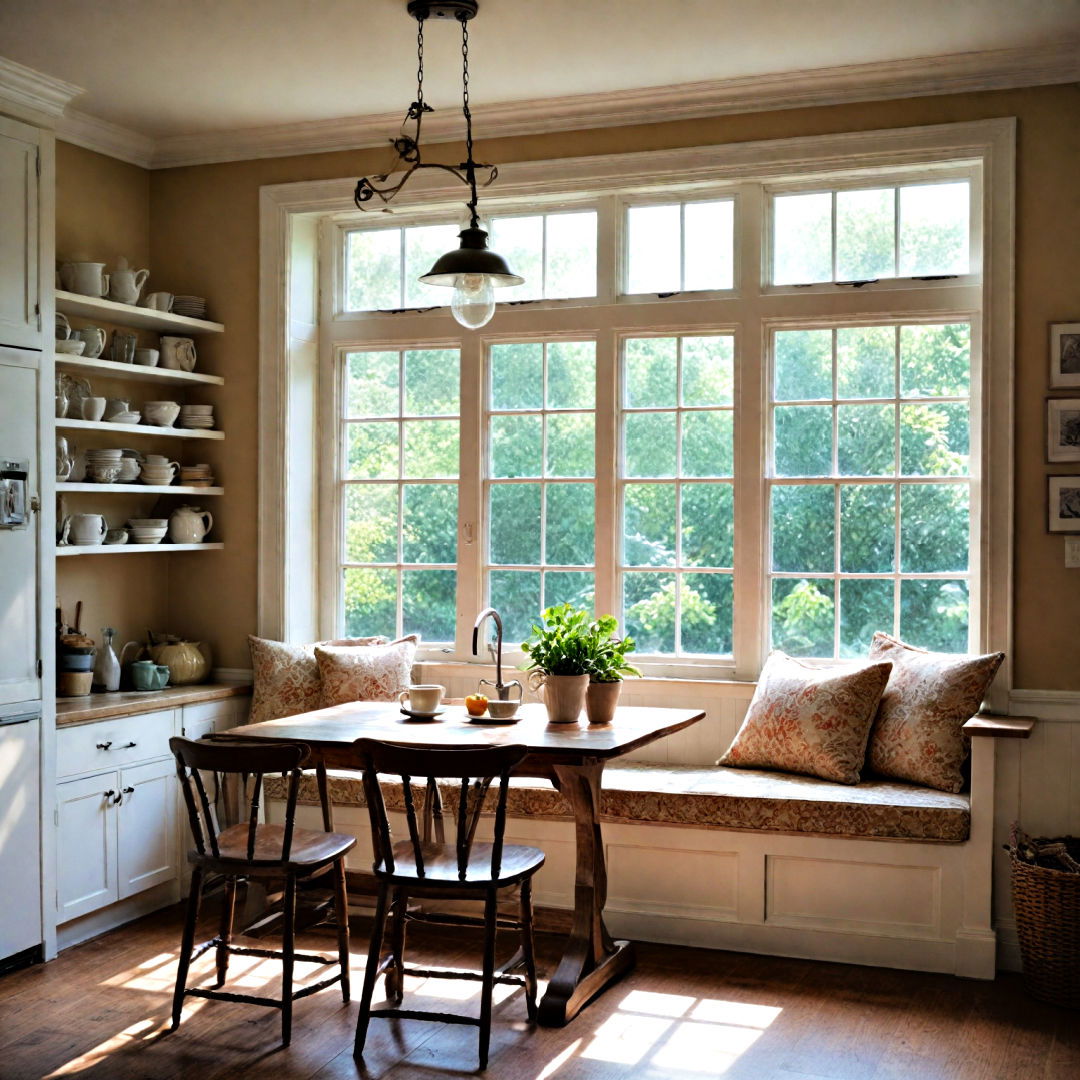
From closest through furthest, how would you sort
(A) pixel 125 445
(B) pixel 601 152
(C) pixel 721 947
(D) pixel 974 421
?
(C) pixel 721 947 → (D) pixel 974 421 → (B) pixel 601 152 → (A) pixel 125 445

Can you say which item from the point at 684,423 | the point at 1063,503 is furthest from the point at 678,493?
the point at 1063,503

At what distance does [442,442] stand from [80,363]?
1510 mm

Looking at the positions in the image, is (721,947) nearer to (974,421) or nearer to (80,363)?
(974,421)

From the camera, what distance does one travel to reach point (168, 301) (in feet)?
17.2

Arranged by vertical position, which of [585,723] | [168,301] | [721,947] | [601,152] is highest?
[601,152]

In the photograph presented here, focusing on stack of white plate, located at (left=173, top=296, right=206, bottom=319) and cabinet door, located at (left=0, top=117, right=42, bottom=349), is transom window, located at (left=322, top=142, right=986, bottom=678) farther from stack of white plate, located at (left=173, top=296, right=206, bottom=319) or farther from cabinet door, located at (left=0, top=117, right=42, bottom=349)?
cabinet door, located at (left=0, top=117, right=42, bottom=349)

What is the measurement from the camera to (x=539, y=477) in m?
5.24

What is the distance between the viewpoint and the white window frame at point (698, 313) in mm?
4434

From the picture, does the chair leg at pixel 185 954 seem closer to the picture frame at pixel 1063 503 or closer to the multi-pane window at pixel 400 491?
the multi-pane window at pixel 400 491

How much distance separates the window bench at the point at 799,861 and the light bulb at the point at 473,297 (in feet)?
5.71

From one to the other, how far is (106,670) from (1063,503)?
146 inches

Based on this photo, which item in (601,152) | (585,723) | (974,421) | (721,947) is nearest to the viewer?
(585,723)

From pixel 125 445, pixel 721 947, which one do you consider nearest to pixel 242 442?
pixel 125 445

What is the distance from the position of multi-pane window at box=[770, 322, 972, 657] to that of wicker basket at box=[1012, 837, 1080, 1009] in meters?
1.03
